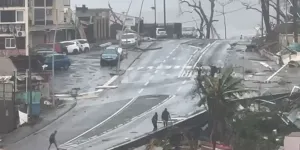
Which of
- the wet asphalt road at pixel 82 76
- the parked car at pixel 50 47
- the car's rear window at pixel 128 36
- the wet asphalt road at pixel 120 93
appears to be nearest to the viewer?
the wet asphalt road at pixel 120 93

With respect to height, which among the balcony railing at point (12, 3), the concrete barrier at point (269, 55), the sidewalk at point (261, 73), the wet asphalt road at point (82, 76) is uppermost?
the balcony railing at point (12, 3)

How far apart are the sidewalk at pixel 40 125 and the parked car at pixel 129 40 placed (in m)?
26.1

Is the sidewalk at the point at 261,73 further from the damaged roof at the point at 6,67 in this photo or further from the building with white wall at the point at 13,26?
the building with white wall at the point at 13,26

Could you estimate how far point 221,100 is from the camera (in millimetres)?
28094

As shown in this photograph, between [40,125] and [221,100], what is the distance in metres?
12.0

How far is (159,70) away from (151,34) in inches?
1506

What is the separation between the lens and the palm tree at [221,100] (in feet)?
92.0

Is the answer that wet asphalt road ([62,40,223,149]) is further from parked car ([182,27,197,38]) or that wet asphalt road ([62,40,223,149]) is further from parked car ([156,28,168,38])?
parked car ([182,27,197,38])

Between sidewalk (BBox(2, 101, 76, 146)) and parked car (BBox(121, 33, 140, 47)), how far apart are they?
26145 mm

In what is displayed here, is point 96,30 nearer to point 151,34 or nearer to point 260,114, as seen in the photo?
point 151,34

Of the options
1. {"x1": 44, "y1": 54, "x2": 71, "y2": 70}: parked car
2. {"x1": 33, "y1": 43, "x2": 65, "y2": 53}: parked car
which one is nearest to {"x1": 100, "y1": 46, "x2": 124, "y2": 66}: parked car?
{"x1": 44, "y1": 54, "x2": 71, "y2": 70}: parked car

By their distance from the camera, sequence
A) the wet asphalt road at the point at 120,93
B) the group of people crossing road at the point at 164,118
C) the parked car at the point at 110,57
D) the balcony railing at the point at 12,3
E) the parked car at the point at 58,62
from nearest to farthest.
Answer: the group of people crossing road at the point at 164,118 → the wet asphalt road at the point at 120,93 → the parked car at the point at 58,62 → the parked car at the point at 110,57 → the balcony railing at the point at 12,3

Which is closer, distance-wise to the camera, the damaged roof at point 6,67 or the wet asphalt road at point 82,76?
the damaged roof at point 6,67

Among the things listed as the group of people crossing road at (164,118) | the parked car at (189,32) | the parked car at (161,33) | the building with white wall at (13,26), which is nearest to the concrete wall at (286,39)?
the building with white wall at (13,26)
